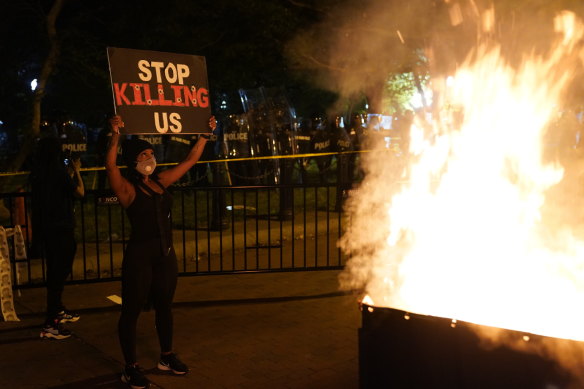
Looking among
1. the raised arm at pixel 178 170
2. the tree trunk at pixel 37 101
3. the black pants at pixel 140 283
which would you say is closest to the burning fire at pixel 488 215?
the black pants at pixel 140 283

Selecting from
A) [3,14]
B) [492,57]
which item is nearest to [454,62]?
[492,57]

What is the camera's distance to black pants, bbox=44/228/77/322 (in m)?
6.00

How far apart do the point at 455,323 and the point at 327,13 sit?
14.2 metres

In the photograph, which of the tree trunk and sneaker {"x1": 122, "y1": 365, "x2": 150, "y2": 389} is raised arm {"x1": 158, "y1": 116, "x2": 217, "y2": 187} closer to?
sneaker {"x1": 122, "y1": 365, "x2": 150, "y2": 389}

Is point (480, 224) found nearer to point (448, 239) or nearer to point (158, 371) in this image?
point (448, 239)

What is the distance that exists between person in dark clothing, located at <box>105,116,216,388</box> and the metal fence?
6.74 feet

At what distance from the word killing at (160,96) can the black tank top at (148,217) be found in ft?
3.95

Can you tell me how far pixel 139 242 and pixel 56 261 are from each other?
167cm

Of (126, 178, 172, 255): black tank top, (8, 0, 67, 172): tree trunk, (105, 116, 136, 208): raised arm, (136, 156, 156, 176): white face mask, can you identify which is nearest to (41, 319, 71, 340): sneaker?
(126, 178, 172, 255): black tank top

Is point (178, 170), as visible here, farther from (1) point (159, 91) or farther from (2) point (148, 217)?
(1) point (159, 91)

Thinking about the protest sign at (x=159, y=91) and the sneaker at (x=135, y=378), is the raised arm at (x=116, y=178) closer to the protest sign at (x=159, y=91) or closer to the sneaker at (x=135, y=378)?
the protest sign at (x=159, y=91)

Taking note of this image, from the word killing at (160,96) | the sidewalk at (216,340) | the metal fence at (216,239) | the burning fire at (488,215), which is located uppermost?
the word killing at (160,96)

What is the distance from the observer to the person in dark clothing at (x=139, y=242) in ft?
15.6

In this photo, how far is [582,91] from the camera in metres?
15.8
